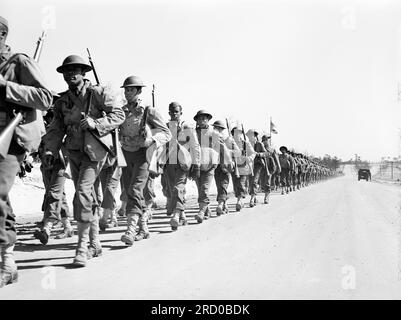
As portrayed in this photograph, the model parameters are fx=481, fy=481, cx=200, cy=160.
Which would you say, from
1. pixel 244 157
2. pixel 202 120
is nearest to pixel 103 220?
pixel 202 120

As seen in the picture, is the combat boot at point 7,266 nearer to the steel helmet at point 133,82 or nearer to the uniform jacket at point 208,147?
the steel helmet at point 133,82

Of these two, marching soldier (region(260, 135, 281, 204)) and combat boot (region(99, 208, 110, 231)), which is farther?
marching soldier (region(260, 135, 281, 204))

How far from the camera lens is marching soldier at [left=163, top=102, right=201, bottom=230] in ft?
29.1

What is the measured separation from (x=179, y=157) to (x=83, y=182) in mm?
3675

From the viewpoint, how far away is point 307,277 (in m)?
4.90

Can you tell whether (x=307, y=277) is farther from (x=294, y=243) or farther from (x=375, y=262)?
(x=294, y=243)

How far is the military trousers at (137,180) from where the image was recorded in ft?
23.6

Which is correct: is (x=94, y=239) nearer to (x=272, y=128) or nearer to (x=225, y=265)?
(x=225, y=265)

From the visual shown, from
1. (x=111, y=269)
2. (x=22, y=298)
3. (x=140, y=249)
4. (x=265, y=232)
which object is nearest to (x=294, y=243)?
(x=265, y=232)

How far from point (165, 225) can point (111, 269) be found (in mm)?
4529

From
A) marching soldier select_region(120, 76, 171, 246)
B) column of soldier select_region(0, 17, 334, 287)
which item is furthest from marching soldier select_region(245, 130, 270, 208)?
marching soldier select_region(120, 76, 171, 246)

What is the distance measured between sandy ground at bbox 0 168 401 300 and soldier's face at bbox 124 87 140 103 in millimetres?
2215

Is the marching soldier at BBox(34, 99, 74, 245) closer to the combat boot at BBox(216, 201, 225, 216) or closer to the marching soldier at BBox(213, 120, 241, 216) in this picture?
the combat boot at BBox(216, 201, 225, 216)

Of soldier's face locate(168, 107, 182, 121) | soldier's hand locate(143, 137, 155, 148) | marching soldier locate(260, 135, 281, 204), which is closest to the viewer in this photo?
soldier's hand locate(143, 137, 155, 148)
